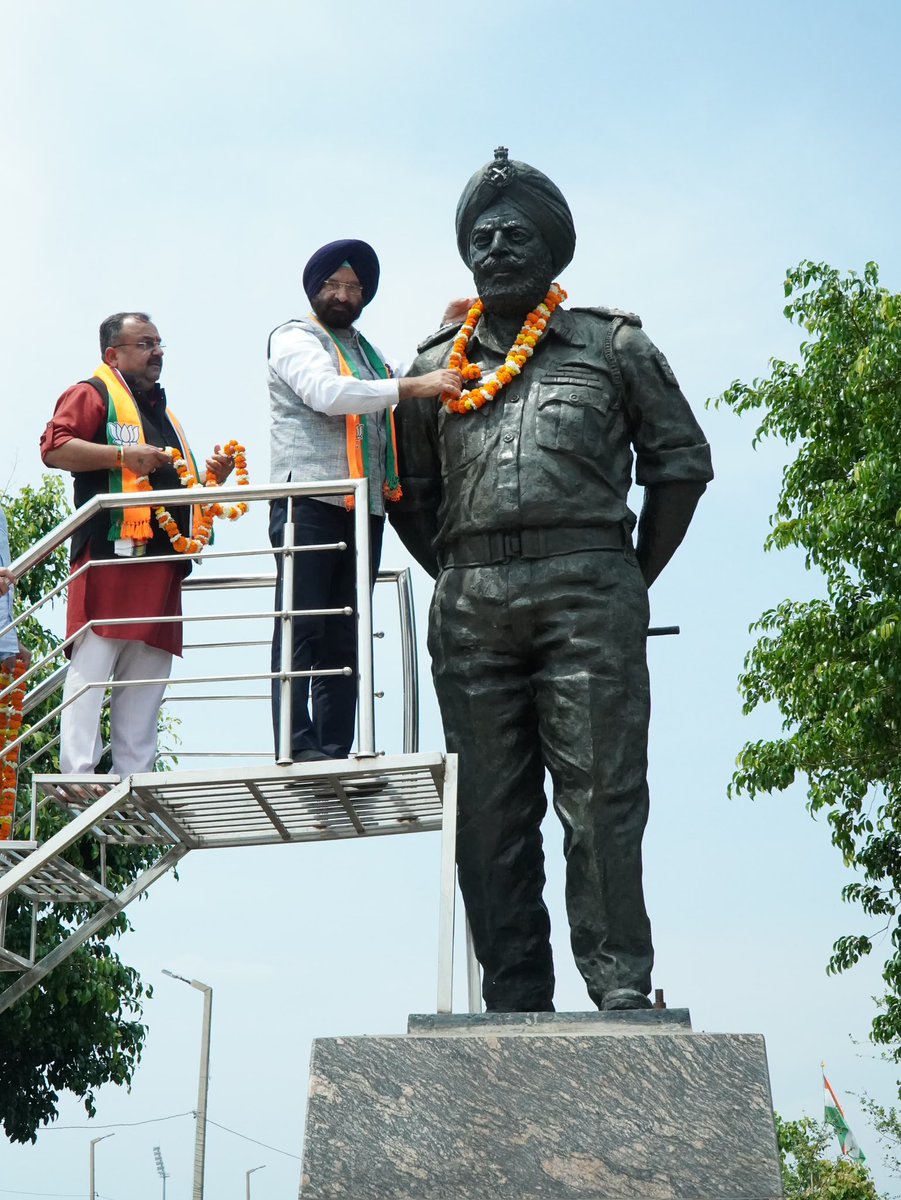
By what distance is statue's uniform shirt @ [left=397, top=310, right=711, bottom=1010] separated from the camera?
200 inches

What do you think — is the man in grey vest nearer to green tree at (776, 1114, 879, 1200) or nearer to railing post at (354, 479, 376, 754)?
railing post at (354, 479, 376, 754)

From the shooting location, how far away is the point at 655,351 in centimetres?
555

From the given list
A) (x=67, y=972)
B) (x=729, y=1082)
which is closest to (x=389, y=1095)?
(x=729, y=1082)

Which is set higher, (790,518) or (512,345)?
(790,518)

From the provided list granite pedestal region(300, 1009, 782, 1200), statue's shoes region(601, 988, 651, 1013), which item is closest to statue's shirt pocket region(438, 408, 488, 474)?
statue's shoes region(601, 988, 651, 1013)

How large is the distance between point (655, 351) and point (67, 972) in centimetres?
1154

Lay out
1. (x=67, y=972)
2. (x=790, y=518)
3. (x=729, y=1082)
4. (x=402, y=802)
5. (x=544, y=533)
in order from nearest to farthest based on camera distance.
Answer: (x=729, y=1082)
(x=544, y=533)
(x=402, y=802)
(x=790, y=518)
(x=67, y=972)

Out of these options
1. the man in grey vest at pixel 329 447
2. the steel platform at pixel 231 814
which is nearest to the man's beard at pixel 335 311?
the man in grey vest at pixel 329 447

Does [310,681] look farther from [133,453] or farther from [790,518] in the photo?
[790,518]

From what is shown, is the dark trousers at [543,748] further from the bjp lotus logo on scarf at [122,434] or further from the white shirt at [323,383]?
the bjp lotus logo on scarf at [122,434]

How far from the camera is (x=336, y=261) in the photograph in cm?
573

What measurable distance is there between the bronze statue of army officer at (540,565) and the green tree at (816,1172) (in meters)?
19.4

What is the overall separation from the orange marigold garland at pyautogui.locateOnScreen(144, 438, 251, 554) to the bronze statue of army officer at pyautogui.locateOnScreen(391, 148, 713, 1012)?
60 cm

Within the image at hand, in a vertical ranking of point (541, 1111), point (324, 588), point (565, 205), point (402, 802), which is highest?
point (565, 205)
